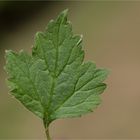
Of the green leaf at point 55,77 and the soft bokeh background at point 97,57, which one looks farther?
the soft bokeh background at point 97,57

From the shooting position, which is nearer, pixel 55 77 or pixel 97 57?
pixel 55 77

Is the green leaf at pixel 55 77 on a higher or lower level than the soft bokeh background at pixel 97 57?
lower

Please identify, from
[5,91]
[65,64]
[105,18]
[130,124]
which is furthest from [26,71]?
[105,18]

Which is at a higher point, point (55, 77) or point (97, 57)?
point (97, 57)

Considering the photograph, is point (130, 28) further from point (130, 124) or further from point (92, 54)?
point (130, 124)
